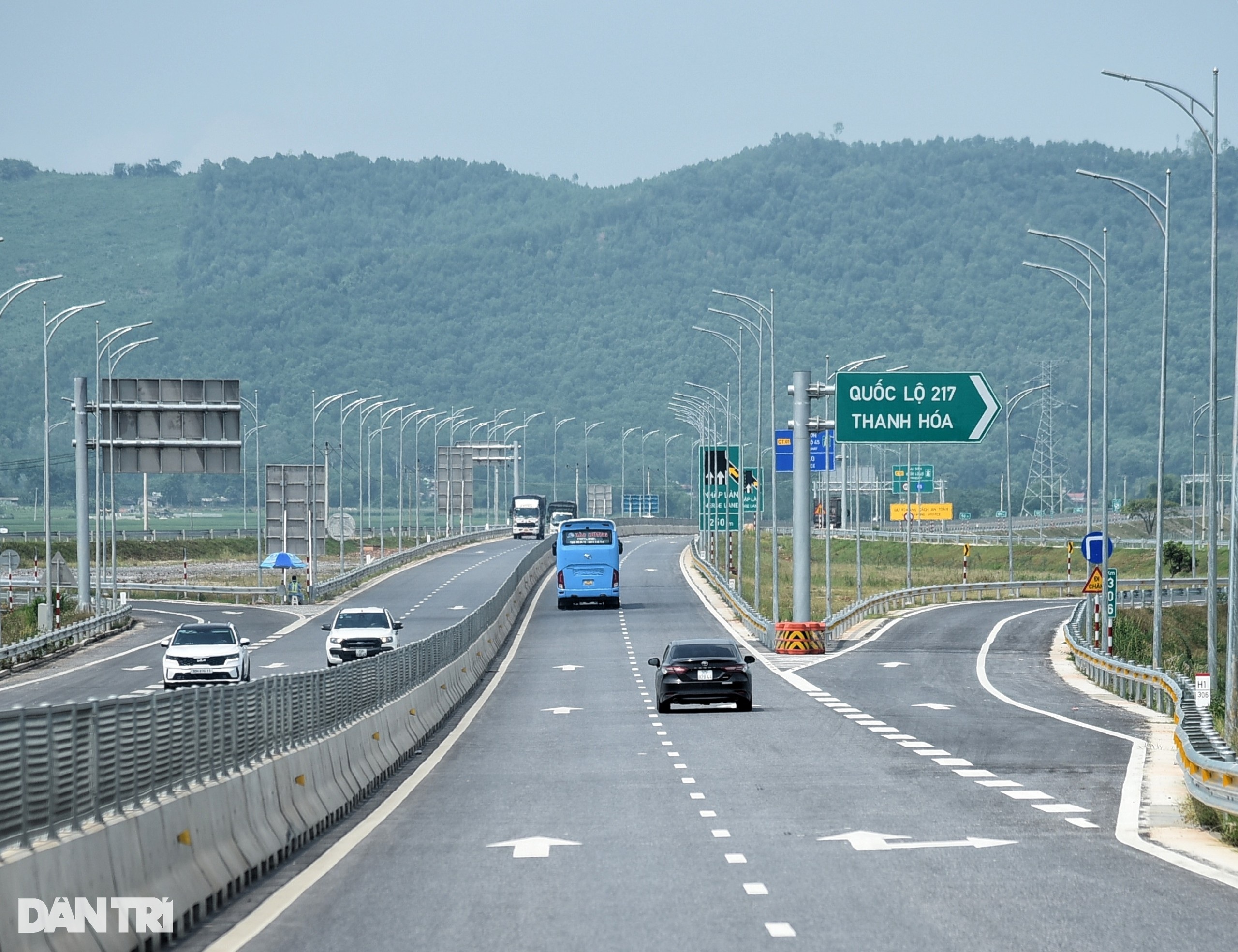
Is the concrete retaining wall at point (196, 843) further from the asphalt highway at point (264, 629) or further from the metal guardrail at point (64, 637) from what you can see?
the metal guardrail at point (64, 637)

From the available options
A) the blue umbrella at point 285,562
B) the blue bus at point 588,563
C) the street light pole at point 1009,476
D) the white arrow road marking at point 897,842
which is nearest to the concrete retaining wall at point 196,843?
the white arrow road marking at point 897,842

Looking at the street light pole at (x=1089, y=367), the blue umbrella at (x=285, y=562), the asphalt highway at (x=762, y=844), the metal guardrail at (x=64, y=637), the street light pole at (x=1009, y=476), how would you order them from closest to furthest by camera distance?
the asphalt highway at (x=762, y=844) < the metal guardrail at (x=64, y=637) < the street light pole at (x=1089, y=367) < the street light pole at (x=1009, y=476) < the blue umbrella at (x=285, y=562)

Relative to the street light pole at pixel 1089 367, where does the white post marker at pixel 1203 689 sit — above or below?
below

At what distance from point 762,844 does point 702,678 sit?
1873cm

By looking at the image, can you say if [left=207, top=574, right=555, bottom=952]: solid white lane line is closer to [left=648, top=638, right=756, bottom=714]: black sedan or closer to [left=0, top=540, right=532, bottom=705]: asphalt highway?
[left=648, top=638, right=756, bottom=714]: black sedan

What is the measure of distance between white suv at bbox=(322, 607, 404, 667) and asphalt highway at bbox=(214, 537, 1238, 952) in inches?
609

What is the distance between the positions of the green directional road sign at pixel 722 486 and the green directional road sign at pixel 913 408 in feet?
101

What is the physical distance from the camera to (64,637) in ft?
195

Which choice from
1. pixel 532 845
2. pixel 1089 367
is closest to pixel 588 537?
pixel 1089 367

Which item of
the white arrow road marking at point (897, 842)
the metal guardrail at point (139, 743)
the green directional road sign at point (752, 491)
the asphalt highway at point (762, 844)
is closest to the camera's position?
the metal guardrail at point (139, 743)

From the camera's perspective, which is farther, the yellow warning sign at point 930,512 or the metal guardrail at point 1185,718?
the yellow warning sign at point 930,512

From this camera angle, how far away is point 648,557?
4678 inches

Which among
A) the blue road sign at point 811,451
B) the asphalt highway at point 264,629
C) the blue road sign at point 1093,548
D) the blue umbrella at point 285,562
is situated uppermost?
the blue road sign at point 811,451

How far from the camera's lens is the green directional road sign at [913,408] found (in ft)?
166
